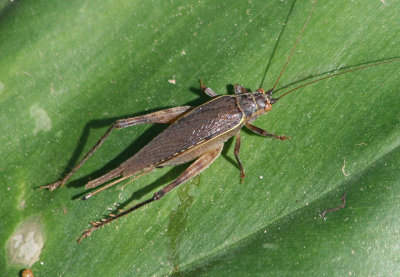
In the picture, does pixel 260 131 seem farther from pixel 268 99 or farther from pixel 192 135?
pixel 192 135

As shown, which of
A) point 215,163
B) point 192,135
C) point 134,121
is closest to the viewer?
point 134,121

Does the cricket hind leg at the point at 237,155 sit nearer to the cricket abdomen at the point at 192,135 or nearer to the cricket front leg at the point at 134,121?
the cricket abdomen at the point at 192,135

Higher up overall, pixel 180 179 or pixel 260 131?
pixel 180 179

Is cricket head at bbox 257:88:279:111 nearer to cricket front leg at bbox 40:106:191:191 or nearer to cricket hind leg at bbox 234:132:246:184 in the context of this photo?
cricket hind leg at bbox 234:132:246:184

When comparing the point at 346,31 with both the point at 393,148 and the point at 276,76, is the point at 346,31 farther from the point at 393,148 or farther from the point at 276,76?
the point at 393,148

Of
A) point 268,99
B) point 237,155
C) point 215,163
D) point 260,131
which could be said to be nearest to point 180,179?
point 215,163

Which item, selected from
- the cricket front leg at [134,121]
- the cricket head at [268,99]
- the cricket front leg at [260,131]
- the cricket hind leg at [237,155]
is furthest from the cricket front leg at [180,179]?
the cricket head at [268,99]
